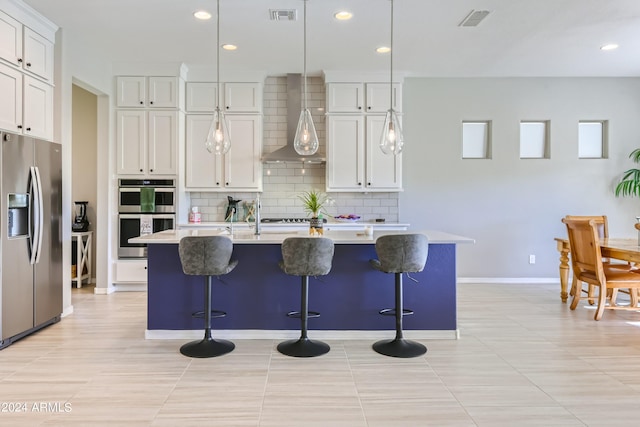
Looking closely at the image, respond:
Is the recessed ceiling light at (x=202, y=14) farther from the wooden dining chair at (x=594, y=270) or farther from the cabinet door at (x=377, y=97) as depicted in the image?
the wooden dining chair at (x=594, y=270)

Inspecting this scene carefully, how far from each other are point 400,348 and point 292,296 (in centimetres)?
101

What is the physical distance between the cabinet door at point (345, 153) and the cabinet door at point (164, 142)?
2101 mm

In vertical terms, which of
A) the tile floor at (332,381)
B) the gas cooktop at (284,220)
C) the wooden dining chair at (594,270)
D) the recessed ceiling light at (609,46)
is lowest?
the tile floor at (332,381)

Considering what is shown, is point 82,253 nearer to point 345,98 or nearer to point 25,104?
point 25,104

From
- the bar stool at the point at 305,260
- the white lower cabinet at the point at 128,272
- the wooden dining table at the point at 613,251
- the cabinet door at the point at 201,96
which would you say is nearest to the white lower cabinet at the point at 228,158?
the cabinet door at the point at 201,96

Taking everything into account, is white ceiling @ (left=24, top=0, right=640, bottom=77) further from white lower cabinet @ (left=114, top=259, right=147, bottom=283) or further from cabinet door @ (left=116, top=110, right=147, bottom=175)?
white lower cabinet @ (left=114, top=259, right=147, bottom=283)

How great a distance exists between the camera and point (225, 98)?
18.2ft

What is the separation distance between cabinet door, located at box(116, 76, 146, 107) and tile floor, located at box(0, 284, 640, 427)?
2.96 meters

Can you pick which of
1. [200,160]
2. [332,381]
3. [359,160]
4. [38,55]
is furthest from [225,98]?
[332,381]

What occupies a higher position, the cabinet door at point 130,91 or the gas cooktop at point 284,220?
the cabinet door at point 130,91

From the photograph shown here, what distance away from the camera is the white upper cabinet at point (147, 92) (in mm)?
5320

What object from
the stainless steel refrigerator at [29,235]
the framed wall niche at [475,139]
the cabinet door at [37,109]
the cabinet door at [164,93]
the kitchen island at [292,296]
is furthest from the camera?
the framed wall niche at [475,139]

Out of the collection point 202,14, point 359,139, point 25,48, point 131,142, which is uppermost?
point 202,14

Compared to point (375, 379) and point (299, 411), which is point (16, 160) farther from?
point (375, 379)
